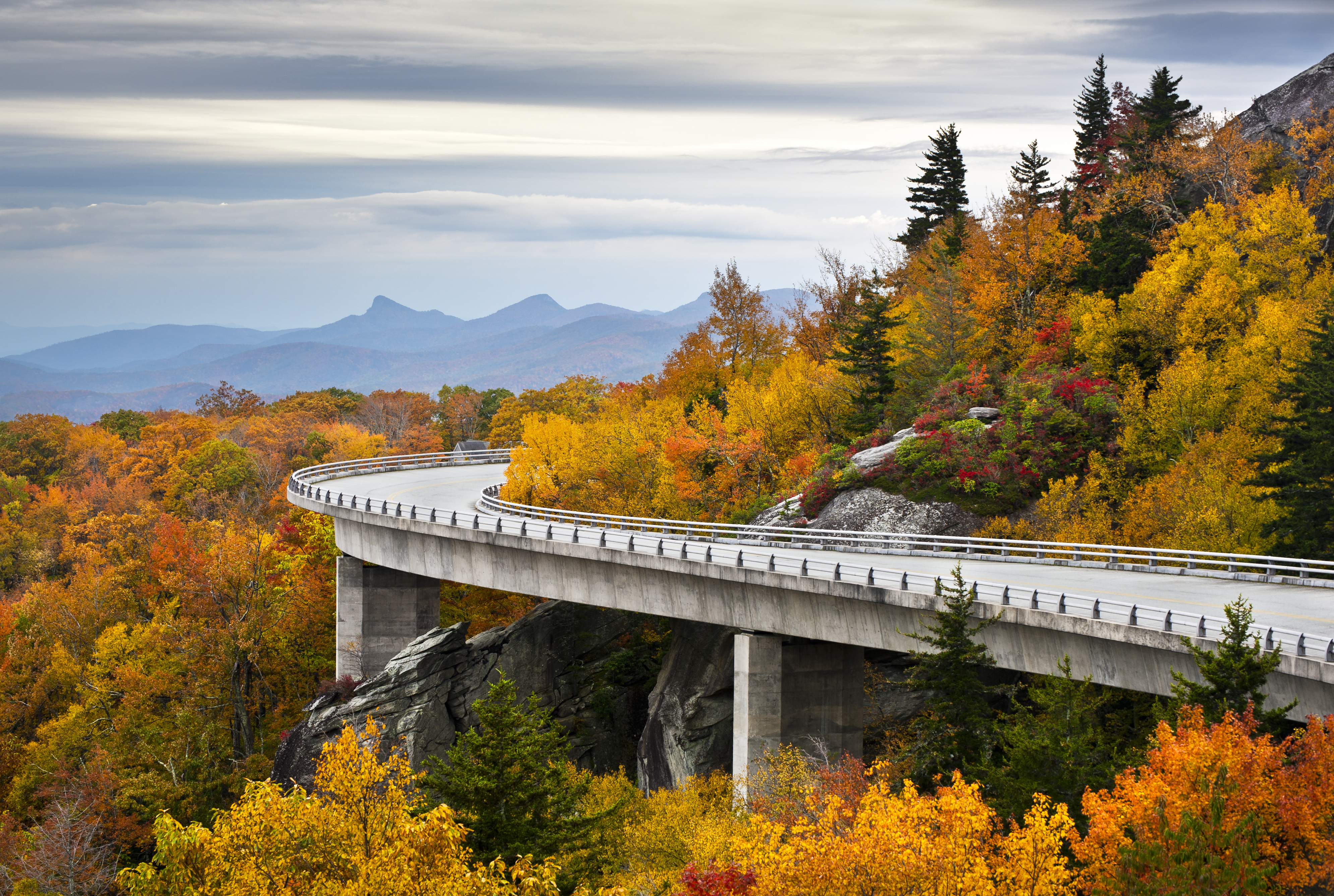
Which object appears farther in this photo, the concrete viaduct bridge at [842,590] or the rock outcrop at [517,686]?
the rock outcrop at [517,686]

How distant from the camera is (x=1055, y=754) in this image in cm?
2577

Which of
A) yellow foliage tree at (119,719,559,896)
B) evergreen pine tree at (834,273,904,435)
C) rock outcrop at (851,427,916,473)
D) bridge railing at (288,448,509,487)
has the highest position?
evergreen pine tree at (834,273,904,435)

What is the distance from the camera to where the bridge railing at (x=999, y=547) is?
114 feet

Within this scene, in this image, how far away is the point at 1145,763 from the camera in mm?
25797

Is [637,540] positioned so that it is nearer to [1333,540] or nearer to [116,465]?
[1333,540]

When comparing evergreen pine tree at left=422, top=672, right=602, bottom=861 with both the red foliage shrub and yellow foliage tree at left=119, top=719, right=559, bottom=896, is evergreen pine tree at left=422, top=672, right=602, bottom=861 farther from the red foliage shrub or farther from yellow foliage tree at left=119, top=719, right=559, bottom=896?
yellow foliage tree at left=119, top=719, right=559, bottom=896

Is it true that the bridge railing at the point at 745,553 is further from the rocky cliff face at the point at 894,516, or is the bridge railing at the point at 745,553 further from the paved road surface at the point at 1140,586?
the rocky cliff face at the point at 894,516

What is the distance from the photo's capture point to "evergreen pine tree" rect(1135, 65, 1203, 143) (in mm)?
69250

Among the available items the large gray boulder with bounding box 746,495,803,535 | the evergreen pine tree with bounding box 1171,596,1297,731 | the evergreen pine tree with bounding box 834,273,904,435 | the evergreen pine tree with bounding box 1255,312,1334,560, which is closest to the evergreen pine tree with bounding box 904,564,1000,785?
the evergreen pine tree with bounding box 1171,596,1297,731

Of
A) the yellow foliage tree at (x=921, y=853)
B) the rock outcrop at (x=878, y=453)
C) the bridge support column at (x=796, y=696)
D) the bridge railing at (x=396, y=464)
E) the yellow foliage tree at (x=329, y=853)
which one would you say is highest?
the rock outcrop at (x=878, y=453)

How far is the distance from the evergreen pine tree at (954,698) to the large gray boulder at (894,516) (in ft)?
51.2

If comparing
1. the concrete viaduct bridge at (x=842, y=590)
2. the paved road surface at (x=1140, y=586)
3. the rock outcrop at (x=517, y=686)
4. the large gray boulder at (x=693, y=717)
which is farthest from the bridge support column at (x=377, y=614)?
the paved road surface at (x=1140, y=586)

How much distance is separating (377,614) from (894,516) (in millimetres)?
26601

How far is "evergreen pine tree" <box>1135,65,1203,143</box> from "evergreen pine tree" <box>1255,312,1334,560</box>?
28.8 metres
